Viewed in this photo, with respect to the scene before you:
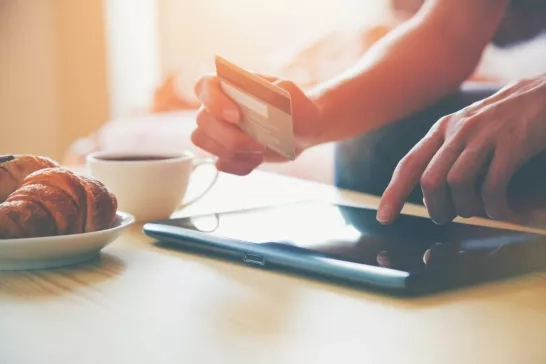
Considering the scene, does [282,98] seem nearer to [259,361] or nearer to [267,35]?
[259,361]

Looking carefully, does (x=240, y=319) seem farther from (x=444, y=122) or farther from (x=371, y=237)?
(x=444, y=122)

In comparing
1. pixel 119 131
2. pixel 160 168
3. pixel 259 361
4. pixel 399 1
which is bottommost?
pixel 259 361

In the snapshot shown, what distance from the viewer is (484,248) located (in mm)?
492

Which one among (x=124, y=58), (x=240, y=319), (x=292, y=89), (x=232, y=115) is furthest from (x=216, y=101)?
(x=124, y=58)

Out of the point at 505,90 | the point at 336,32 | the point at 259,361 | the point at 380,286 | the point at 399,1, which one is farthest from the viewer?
the point at 336,32

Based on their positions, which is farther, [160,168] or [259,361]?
[160,168]

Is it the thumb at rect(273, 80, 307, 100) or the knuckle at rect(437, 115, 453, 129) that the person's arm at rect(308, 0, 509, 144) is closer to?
the thumb at rect(273, 80, 307, 100)

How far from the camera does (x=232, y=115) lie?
2.31ft

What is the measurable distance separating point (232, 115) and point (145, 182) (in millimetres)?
112

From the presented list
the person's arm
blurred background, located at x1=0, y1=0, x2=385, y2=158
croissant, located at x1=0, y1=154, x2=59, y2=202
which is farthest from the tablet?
blurred background, located at x1=0, y1=0, x2=385, y2=158

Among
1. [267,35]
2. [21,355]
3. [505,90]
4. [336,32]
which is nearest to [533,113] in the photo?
[505,90]

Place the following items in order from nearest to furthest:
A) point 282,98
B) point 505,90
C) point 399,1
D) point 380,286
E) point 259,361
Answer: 1. point 259,361
2. point 380,286
3. point 282,98
4. point 505,90
5. point 399,1

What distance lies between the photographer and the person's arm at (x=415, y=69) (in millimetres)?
859

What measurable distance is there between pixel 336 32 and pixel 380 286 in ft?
3.74
